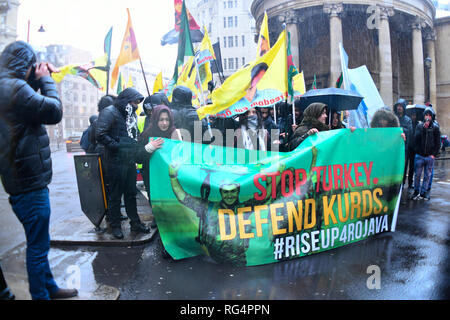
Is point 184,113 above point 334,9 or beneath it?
beneath

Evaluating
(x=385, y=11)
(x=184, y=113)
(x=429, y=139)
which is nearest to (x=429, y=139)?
(x=429, y=139)

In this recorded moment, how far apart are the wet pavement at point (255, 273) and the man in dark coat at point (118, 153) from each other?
585 mm

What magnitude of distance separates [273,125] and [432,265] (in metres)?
4.09

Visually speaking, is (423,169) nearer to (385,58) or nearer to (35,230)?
(35,230)

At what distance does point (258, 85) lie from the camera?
5105 mm

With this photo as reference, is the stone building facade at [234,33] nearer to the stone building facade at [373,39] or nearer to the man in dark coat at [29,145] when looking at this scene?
the stone building facade at [373,39]

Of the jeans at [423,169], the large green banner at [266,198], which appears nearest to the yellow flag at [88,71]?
the large green banner at [266,198]

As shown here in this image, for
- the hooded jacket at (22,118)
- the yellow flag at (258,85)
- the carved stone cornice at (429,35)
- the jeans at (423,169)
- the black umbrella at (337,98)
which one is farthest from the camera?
the carved stone cornice at (429,35)

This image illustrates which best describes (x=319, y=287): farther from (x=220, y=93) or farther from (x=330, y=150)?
(x=220, y=93)

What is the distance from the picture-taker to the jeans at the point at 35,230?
2.70 m

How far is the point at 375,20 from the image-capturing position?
23.0 metres

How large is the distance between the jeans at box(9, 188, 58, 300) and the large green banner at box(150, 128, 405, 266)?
4.91 ft

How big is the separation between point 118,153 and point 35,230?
2284mm
